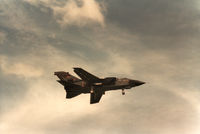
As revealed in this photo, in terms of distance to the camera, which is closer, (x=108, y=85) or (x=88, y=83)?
(x=108, y=85)

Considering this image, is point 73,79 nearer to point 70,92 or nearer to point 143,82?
point 70,92

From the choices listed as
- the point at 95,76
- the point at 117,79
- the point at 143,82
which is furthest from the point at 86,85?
the point at 143,82

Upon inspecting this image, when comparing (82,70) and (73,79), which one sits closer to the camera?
(82,70)

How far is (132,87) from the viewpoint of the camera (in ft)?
234

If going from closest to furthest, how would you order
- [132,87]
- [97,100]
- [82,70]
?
[82,70] → [132,87] → [97,100]

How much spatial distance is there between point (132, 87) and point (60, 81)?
20.4 meters

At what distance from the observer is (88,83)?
6944cm

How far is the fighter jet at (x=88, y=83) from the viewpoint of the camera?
68062 millimetres

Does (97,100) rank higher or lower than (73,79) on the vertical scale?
lower

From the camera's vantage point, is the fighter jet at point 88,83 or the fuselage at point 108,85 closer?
the fighter jet at point 88,83

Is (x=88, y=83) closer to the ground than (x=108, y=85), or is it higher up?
higher up

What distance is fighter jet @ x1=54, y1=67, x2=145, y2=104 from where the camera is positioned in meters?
68.1

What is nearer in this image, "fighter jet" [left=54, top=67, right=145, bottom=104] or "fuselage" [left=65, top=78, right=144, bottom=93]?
"fighter jet" [left=54, top=67, right=145, bottom=104]

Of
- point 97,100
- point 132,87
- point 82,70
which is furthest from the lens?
point 97,100
